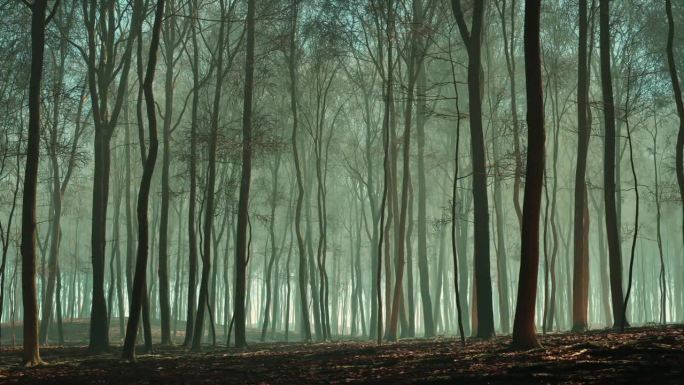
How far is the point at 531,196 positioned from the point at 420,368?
124 inches

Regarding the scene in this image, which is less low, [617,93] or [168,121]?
[617,93]

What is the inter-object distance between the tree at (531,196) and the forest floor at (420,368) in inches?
18.1

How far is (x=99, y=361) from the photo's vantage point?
45.3 feet

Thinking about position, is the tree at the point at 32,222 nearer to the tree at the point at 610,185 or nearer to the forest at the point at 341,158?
the forest at the point at 341,158

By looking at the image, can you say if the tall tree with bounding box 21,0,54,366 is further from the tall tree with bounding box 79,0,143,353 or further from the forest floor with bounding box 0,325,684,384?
the tall tree with bounding box 79,0,143,353

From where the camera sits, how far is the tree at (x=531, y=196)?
10.7 metres

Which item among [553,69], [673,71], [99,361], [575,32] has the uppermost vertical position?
[575,32]

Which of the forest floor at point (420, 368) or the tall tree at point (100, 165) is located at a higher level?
the tall tree at point (100, 165)

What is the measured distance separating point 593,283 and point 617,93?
125ft

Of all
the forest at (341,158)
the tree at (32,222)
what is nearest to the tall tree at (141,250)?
the forest at (341,158)

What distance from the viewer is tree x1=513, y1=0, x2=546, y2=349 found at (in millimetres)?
10711

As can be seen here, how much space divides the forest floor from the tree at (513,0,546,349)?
460 mm

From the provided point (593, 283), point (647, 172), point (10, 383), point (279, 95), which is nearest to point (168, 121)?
point (279, 95)

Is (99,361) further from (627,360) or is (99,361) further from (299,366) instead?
(627,360)
